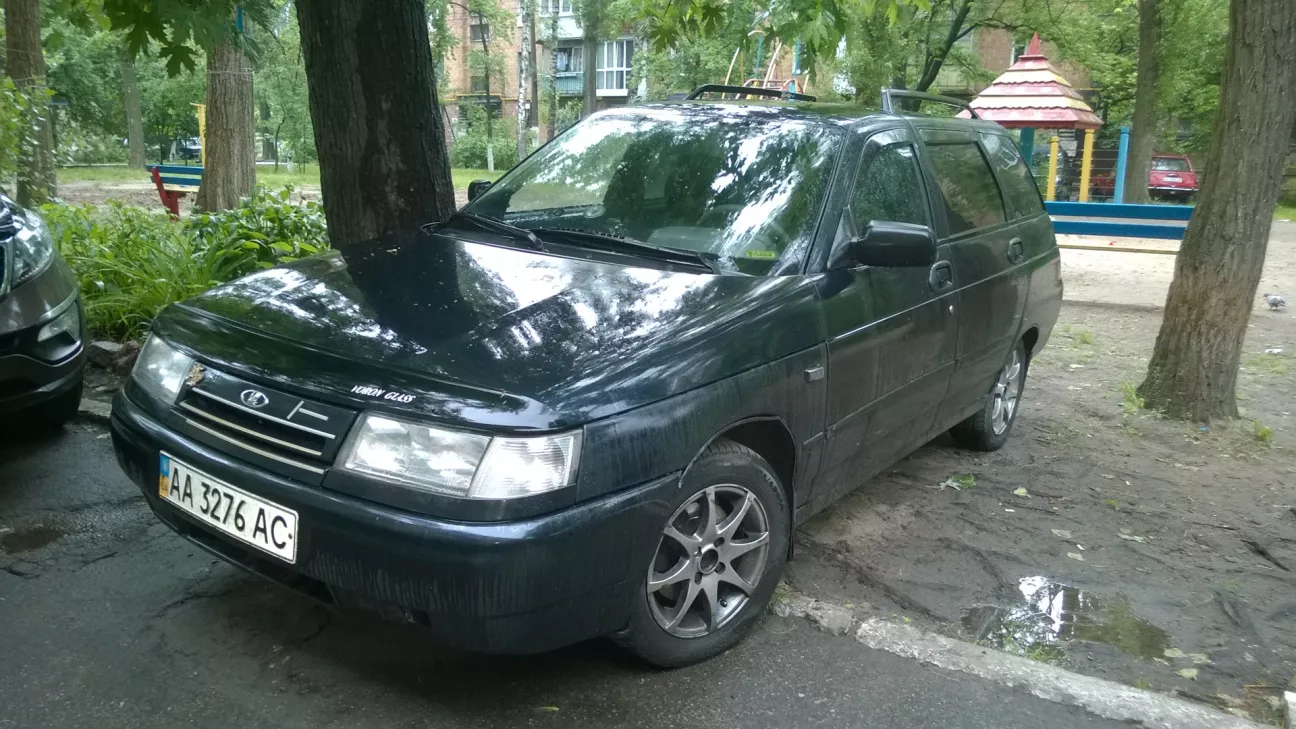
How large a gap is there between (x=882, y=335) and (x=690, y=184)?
0.91m

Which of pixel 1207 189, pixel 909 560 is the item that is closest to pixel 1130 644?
pixel 909 560

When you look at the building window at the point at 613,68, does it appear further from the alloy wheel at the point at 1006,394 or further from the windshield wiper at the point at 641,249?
the windshield wiper at the point at 641,249

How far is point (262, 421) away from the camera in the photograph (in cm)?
267

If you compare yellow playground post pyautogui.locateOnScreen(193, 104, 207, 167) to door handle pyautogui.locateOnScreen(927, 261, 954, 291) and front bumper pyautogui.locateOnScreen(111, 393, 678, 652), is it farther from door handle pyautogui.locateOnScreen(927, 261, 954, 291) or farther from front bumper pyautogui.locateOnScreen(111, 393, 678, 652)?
front bumper pyautogui.locateOnScreen(111, 393, 678, 652)

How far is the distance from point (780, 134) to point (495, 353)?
1753mm

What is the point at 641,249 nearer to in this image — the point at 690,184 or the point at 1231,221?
the point at 690,184

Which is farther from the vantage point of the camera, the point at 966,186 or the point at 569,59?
the point at 569,59

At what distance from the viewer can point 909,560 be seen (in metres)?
3.98

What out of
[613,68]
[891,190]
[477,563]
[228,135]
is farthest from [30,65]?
[613,68]

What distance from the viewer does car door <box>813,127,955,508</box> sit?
345 cm

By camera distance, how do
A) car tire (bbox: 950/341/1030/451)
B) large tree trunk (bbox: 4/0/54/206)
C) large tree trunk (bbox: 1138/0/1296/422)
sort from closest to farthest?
car tire (bbox: 950/341/1030/451)
large tree trunk (bbox: 1138/0/1296/422)
large tree trunk (bbox: 4/0/54/206)

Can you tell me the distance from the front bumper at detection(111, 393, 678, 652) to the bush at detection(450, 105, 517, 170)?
4369 centimetres

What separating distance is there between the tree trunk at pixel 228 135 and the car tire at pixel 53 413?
678 cm

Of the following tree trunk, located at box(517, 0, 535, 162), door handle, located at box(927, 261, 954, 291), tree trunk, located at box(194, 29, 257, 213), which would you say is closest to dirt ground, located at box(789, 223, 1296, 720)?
door handle, located at box(927, 261, 954, 291)
